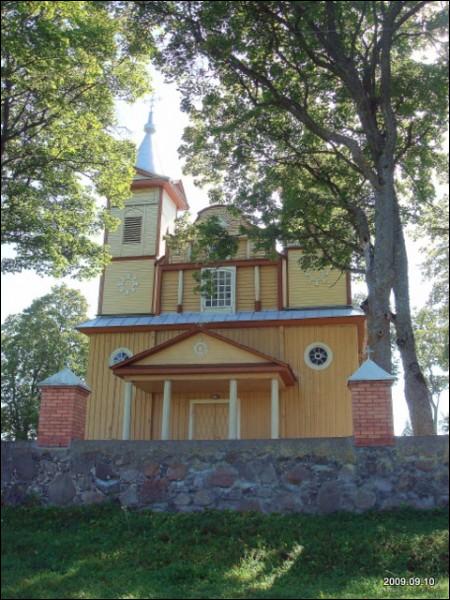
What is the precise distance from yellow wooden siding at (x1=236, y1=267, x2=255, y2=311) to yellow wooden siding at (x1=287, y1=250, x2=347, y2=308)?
44.4 inches

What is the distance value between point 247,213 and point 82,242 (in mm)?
3959

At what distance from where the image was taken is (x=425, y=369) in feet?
104

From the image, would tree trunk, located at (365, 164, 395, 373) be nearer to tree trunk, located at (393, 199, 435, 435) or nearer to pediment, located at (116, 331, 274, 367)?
tree trunk, located at (393, 199, 435, 435)

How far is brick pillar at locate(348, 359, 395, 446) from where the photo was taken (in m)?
9.33

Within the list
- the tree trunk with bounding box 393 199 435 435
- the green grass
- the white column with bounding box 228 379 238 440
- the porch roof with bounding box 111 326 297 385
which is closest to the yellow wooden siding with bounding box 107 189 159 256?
the porch roof with bounding box 111 326 297 385

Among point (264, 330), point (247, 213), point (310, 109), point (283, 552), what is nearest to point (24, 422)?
point (264, 330)

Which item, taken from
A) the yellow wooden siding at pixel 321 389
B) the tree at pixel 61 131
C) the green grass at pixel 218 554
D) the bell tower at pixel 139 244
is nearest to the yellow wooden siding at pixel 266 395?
the yellow wooden siding at pixel 321 389

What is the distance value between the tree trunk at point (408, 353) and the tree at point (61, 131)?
6252 mm

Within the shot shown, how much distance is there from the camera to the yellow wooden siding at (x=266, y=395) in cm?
1758

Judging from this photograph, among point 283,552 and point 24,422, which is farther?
point 24,422

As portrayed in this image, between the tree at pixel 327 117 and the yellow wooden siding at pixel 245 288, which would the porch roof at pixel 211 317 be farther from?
the tree at pixel 327 117

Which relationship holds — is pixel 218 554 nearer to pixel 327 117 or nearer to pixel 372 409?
pixel 372 409

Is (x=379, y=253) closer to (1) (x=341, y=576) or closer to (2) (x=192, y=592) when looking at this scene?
(1) (x=341, y=576)

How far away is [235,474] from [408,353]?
4385 millimetres
